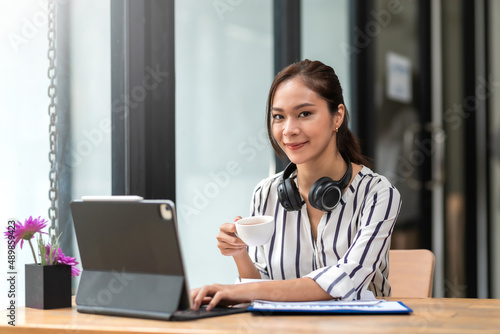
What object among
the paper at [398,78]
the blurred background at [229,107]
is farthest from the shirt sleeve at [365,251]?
the paper at [398,78]

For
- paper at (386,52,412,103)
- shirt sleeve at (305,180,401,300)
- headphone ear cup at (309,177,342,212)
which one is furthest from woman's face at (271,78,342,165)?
paper at (386,52,412,103)

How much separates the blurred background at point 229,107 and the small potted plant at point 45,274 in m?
0.21

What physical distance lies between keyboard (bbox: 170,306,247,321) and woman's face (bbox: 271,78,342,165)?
645 millimetres

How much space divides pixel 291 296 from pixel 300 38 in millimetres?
1849

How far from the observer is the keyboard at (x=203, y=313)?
3.81ft

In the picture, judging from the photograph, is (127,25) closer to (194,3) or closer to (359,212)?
(194,3)

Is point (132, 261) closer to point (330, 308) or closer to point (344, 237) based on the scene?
point (330, 308)

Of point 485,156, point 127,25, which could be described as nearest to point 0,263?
point 127,25

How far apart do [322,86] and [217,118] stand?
0.71 m

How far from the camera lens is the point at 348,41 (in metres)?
3.47

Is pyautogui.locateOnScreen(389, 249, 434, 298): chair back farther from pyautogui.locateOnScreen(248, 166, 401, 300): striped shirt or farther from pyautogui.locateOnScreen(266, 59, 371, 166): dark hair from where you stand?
pyautogui.locateOnScreen(266, 59, 371, 166): dark hair

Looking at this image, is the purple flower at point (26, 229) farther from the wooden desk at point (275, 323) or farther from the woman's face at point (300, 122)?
the woman's face at point (300, 122)

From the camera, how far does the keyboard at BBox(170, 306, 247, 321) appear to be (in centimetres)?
116

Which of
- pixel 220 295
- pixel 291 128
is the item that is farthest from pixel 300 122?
pixel 220 295
